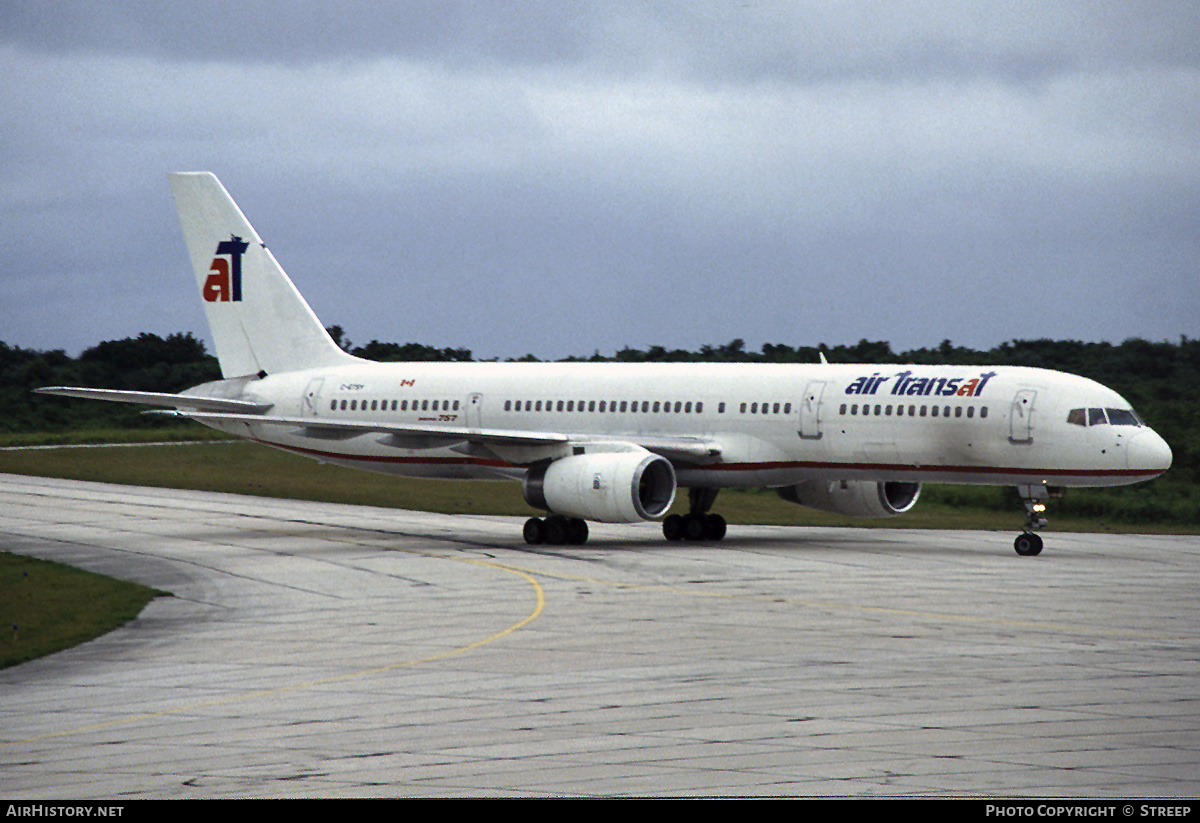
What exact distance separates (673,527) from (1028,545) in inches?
363

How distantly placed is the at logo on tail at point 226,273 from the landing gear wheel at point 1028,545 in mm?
24241

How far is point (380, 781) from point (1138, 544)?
94.0 feet

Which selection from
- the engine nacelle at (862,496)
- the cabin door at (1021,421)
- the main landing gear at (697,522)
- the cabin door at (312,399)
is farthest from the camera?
the cabin door at (312,399)

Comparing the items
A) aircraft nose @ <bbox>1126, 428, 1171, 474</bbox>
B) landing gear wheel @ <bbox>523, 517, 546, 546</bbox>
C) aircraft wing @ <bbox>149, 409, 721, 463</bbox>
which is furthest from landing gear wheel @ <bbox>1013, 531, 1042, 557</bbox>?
landing gear wheel @ <bbox>523, 517, 546, 546</bbox>

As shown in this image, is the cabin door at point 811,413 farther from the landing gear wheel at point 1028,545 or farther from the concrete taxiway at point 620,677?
the landing gear wheel at point 1028,545

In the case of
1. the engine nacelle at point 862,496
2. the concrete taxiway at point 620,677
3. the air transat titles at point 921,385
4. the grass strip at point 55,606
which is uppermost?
the air transat titles at point 921,385

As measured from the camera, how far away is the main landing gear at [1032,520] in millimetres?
33875

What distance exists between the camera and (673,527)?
128 ft

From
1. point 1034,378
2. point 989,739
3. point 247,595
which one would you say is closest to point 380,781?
point 989,739

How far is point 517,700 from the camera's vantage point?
17188 mm

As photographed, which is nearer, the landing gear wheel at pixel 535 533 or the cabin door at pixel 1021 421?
the cabin door at pixel 1021 421

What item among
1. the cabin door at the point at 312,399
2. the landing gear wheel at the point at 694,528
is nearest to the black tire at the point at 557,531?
the landing gear wheel at the point at 694,528

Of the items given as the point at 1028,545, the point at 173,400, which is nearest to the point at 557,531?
the point at 1028,545

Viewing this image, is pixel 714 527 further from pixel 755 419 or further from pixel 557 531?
pixel 557 531
